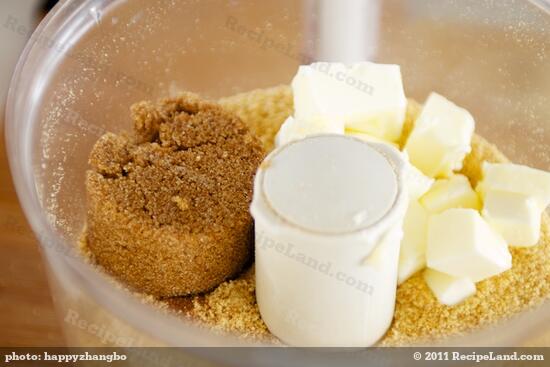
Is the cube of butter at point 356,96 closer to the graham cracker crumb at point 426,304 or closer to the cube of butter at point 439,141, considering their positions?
the cube of butter at point 439,141

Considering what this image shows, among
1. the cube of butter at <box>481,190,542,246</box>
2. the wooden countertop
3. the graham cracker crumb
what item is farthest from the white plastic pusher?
the wooden countertop

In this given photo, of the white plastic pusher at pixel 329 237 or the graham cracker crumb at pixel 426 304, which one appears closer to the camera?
the white plastic pusher at pixel 329 237

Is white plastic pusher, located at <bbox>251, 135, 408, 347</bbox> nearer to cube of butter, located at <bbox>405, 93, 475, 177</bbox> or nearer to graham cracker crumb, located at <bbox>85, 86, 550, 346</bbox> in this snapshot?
graham cracker crumb, located at <bbox>85, 86, 550, 346</bbox>

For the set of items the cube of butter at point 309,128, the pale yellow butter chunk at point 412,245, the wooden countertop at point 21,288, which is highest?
the cube of butter at point 309,128

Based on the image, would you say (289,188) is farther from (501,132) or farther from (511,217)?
(501,132)

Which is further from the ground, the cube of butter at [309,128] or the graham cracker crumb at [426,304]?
the cube of butter at [309,128]

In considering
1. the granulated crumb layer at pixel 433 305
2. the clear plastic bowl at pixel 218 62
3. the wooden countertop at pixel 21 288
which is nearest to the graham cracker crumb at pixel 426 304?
the granulated crumb layer at pixel 433 305

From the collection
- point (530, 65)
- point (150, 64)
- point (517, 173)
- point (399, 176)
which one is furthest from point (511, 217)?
point (150, 64)
